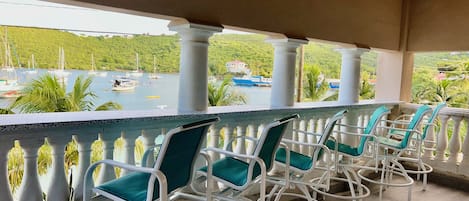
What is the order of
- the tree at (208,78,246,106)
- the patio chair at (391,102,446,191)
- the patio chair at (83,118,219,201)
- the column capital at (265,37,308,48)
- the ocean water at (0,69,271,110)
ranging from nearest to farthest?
the patio chair at (83,118,219,201) → the column capital at (265,37,308,48) → the patio chair at (391,102,446,191) → the ocean water at (0,69,271,110) → the tree at (208,78,246,106)

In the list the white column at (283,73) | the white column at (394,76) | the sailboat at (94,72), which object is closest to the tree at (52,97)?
the sailboat at (94,72)

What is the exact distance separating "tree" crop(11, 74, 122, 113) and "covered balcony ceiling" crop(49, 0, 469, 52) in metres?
3.58

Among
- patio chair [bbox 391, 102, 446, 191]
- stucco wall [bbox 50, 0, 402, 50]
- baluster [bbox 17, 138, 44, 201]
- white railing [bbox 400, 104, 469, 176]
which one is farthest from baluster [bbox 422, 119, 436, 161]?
baluster [bbox 17, 138, 44, 201]

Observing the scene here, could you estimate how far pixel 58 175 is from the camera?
5.90ft

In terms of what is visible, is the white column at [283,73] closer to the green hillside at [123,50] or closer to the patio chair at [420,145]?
the patio chair at [420,145]

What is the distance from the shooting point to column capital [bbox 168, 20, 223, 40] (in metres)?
2.40

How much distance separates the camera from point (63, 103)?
528 cm

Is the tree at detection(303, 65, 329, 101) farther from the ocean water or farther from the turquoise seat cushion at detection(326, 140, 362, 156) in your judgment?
the turquoise seat cushion at detection(326, 140, 362, 156)

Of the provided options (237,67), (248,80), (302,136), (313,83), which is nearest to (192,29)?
(302,136)

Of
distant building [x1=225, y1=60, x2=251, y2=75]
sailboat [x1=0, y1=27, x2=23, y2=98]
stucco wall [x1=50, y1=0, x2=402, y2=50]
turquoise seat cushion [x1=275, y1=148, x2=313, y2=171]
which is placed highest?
stucco wall [x1=50, y1=0, x2=402, y2=50]

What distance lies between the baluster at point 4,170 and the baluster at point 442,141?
4153 millimetres

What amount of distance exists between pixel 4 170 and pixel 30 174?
12cm

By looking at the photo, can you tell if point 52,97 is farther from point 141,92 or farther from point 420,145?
point 420,145

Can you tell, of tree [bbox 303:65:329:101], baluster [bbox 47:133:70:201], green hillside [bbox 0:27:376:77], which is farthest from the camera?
tree [bbox 303:65:329:101]
